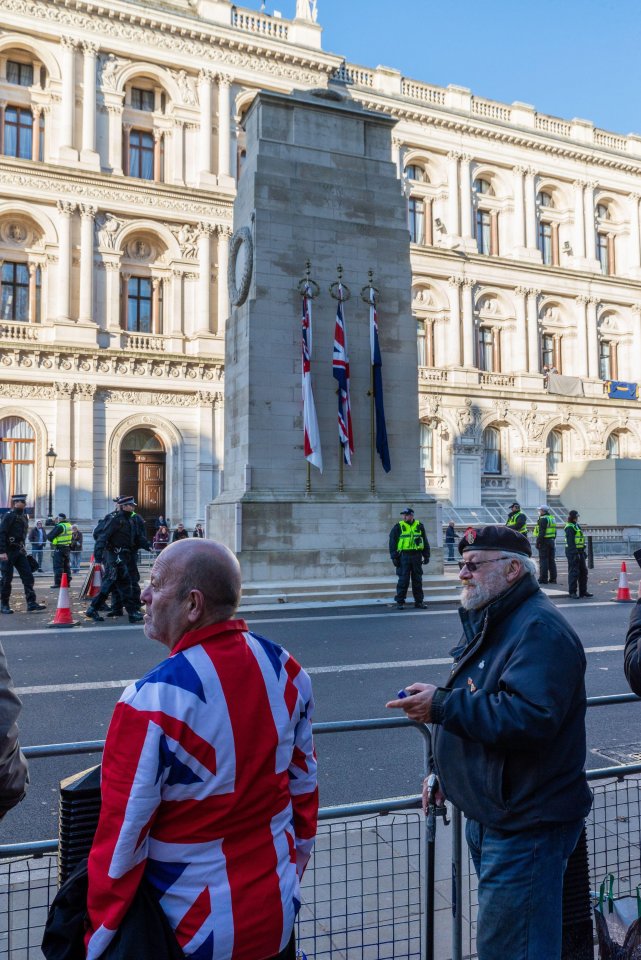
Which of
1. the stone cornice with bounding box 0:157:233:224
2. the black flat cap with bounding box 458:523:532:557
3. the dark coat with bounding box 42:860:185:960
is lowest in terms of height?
the dark coat with bounding box 42:860:185:960

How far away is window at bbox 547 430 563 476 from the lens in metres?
41.4

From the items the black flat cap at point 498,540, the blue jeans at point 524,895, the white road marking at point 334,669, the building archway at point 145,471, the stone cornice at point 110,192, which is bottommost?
the white road marking at point 334,669

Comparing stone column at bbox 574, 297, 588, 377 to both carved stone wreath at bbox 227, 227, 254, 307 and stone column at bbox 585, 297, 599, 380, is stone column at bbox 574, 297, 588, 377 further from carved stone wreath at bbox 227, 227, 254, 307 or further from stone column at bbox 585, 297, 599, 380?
carved stone wreath at bbox 227, 227, 254, 307

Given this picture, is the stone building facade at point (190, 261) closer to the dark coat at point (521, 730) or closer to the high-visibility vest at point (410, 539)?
the high-visibility vest at point (410, 539)

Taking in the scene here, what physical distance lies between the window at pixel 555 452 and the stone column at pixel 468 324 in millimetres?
6638

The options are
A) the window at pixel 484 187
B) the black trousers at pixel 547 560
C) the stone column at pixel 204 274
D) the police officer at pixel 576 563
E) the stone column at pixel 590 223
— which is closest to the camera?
the police officer at pixel 576 563

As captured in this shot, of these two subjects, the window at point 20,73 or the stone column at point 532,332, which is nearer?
the window at point 20,73

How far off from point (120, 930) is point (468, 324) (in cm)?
3985

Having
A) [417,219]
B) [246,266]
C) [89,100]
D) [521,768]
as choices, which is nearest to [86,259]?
[89,100]

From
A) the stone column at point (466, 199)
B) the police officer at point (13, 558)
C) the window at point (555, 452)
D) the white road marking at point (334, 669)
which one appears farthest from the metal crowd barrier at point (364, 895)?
the stone column at point (466, 199)

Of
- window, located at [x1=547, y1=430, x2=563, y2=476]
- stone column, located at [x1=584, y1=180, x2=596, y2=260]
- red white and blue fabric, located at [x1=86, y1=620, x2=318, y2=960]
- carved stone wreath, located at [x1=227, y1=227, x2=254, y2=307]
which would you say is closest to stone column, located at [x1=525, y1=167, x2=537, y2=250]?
stone column, located at [x1=584, y1=180, x2=596, y2=260]

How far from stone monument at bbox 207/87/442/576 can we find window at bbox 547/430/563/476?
89.7 ft

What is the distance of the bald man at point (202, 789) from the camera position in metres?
1.78

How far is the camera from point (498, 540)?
2652mm
